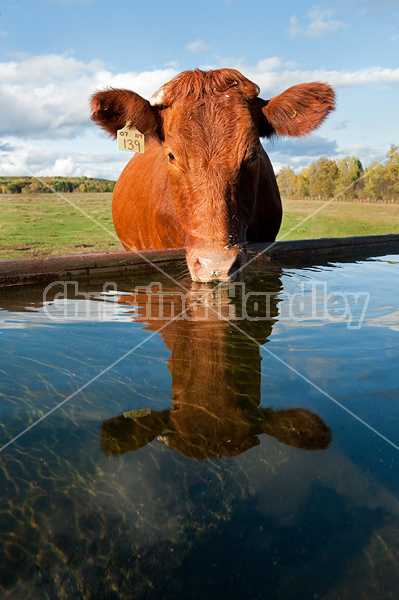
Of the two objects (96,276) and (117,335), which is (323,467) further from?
(96,276)

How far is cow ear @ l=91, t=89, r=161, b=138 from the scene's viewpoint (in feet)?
15.4

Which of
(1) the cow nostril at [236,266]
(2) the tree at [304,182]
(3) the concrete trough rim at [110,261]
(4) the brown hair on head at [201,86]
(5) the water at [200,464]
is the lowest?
(5) the water at [200,464]

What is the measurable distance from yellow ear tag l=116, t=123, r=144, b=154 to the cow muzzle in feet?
6.33

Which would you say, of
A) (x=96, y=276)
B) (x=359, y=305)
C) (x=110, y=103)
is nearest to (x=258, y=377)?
(x=359, y=305)

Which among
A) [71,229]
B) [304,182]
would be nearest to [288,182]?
[304,182]

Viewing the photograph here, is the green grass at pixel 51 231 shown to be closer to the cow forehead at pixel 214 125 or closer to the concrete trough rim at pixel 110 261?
the concrete trough rim at pixel 110 261

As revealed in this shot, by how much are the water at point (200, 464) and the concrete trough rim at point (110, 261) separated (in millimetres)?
1728

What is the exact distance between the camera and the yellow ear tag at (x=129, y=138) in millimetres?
5031

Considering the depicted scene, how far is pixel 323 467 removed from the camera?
1462 millimetres

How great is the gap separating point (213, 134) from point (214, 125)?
0.09 meters

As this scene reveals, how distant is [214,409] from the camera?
1.83 meters

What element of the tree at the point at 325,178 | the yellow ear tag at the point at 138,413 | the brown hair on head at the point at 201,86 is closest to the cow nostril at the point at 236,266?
the brown hair on head at the point at 201,86

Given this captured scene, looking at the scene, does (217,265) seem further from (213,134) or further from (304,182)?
(304,182)

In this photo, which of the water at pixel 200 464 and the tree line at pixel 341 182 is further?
the tree line at pixel 341 182
